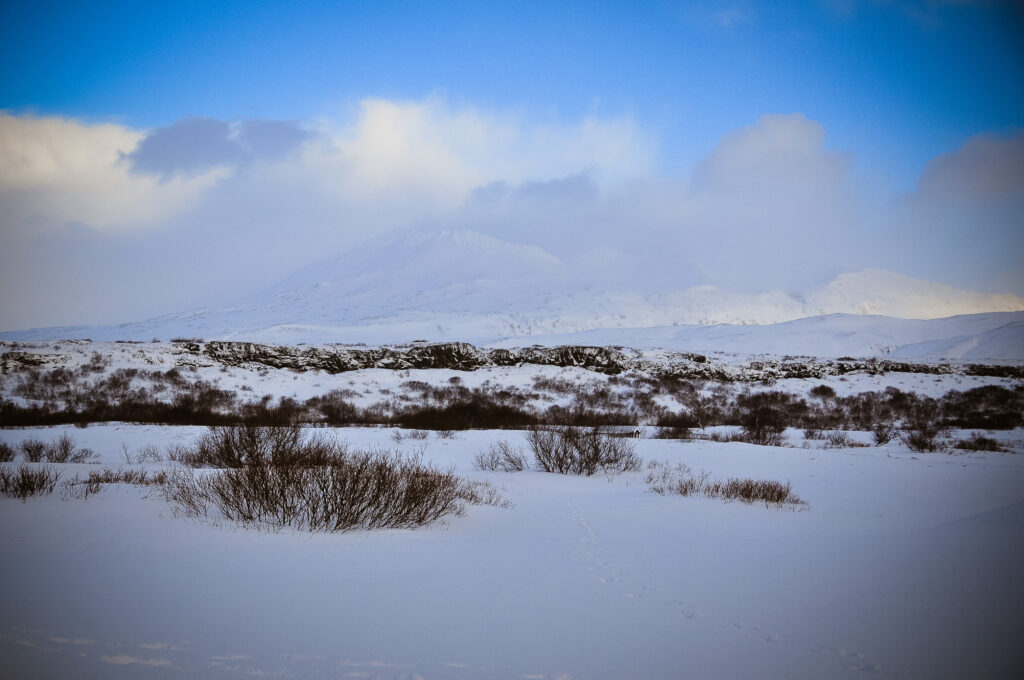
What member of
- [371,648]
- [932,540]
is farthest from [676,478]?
[371,648]

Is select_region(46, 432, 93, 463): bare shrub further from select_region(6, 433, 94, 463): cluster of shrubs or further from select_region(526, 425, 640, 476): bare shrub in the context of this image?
select_region(526, 425, 640, 476): bare shrub

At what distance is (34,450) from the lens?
29.9 ft

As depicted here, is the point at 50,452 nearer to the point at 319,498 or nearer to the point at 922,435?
the point at 319,498

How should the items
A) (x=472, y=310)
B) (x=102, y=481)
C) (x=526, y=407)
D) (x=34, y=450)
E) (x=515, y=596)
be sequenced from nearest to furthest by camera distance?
(x=515, y=596), (x=102, y=481), (x=34, y=450), (x=526, y=407), (x=472, y=310)

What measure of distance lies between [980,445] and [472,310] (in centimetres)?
8494

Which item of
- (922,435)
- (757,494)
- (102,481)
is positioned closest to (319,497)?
(102,481)

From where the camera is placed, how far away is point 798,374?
1104 inches

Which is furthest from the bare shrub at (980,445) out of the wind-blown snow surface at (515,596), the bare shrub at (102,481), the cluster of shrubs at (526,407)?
the bare shrub at (102,481)

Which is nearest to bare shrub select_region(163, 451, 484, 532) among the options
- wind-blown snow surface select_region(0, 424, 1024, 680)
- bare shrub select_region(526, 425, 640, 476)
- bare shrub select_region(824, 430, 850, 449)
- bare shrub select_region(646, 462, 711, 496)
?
wind-blown snow surface select_region(0, 424, 1024, 680)

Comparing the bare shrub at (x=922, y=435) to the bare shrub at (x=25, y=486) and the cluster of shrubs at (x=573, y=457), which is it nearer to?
the cluster of shrubs at (x=573, y=457)

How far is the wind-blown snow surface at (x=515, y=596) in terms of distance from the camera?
8.41 feet

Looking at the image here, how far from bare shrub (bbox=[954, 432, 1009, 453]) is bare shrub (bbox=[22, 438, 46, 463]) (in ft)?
59.3

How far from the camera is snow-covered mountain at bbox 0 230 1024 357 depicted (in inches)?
2335

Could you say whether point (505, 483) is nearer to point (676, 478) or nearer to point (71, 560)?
point (676, 478)
